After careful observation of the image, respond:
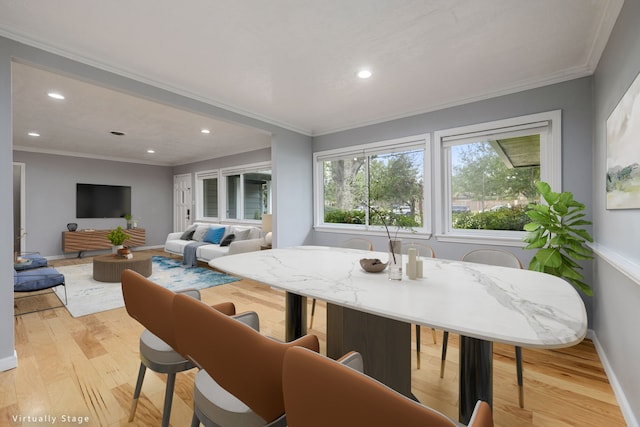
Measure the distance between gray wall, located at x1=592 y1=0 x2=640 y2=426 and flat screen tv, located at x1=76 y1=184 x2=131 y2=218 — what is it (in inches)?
349

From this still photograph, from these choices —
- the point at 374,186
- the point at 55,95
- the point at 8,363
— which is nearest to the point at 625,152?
the point at 374,186

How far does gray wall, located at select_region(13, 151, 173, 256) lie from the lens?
618cm

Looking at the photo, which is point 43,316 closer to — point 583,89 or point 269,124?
point 269,124

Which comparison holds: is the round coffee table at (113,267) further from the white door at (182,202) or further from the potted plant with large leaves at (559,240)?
the potted plant with large leaves at (559,240)

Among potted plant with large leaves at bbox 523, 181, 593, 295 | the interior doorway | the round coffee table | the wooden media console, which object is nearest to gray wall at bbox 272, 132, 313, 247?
the round coffee table

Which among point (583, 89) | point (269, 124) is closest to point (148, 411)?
point (269, 124)

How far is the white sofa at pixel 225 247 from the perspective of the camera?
16.5 ft

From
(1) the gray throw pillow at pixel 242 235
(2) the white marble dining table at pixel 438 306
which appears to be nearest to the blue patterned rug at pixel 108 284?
(1) the gray throw pillow at pixel 242 235

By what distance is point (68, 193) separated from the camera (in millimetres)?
6637

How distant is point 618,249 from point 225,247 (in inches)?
206

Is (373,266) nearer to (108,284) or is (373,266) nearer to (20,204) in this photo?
(108,284)

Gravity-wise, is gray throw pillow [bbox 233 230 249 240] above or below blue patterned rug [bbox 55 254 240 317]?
above

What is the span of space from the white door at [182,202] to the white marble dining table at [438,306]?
21.7 feet

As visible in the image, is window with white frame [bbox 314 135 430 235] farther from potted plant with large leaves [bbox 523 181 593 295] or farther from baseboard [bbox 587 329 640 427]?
baseboard [bbox 587 329 640 427]
